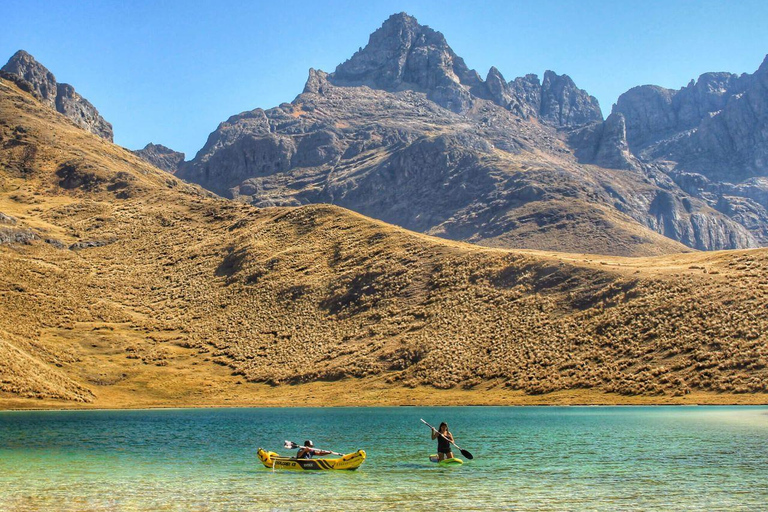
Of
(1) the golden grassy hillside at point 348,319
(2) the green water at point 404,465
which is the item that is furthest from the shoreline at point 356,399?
(2) the green water at point 404,465

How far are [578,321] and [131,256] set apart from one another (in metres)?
84.9

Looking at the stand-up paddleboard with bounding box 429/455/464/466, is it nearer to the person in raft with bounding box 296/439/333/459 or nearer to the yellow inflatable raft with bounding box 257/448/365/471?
the yellow inflatable raft with bounding box 257/448/365/471

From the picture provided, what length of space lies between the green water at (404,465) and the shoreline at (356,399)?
11.5 m

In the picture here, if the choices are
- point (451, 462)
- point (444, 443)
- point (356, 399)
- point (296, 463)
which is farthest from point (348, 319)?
point (451, 462)

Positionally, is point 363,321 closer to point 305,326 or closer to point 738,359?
point 305,326

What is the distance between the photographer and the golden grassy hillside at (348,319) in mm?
87812

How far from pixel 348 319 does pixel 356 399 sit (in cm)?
2449

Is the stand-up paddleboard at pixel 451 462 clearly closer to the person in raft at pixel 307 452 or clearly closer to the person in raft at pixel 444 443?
the person in raft at pixel 444 443

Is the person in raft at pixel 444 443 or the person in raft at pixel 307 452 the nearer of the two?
the person in raft at pixel 307 452

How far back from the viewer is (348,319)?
383ft

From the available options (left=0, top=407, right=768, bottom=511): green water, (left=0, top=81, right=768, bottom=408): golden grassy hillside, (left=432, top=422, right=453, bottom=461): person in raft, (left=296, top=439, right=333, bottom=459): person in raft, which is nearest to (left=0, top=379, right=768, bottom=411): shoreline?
(left=0, top=81, right=768, bottom=408): golden grassy hillside

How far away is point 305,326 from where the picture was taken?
117062 millimetres

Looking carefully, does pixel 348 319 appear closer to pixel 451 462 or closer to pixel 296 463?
pixel 296 463

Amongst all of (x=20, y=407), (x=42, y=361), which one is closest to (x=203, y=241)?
(x=42, y=361)
